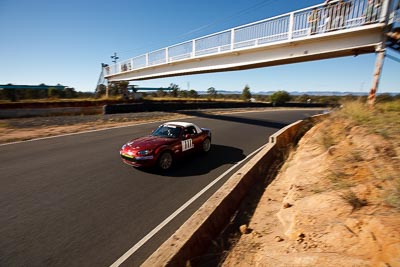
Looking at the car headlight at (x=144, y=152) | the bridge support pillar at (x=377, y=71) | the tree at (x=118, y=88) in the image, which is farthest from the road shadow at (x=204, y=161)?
the tree at (x=118, y=88)

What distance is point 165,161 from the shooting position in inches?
281

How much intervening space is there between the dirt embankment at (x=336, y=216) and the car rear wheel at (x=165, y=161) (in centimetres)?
322

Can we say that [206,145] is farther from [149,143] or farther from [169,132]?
[149,143]

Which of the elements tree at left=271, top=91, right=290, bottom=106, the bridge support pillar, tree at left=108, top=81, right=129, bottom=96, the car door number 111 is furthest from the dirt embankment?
tree at left=271, top=91, right=290, bottom=106

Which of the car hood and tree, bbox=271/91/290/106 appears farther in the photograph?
tree, bbox=271/91/290/106

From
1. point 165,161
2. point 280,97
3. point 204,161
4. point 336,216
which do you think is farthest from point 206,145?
point 280,97

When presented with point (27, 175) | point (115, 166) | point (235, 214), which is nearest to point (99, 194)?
point (115, 166)

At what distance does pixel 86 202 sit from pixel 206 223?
2963 mm

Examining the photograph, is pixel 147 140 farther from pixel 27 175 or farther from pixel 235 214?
pixel 235 214

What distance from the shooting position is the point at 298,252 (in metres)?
2.92

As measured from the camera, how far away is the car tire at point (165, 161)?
6970mm

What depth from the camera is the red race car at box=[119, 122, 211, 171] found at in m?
6.73

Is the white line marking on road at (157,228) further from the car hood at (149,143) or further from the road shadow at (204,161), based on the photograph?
the car hood at (149,143)

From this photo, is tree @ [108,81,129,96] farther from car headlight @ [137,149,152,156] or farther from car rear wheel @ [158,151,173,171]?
car headlight @ [137,149,152,156]
